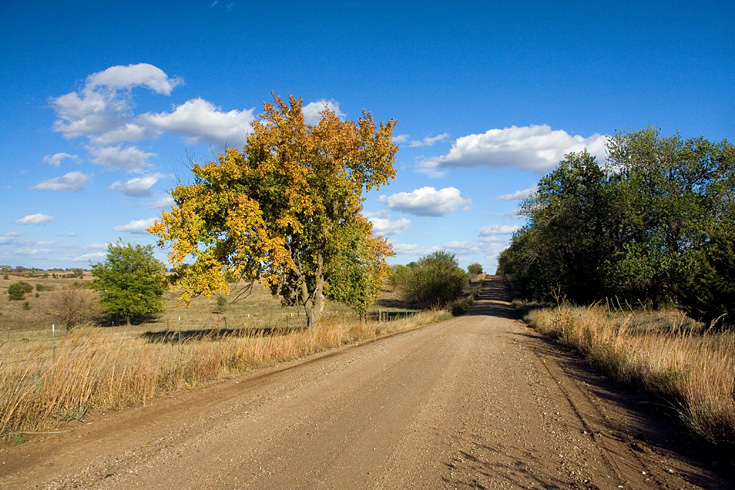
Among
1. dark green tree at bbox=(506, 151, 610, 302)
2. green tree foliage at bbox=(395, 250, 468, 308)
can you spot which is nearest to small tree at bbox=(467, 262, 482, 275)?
green tree foliage at bbox=(395, 250, 468, 308)

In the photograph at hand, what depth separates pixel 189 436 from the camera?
6.05m

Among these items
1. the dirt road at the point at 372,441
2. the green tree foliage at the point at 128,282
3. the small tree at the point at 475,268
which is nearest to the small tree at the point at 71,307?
the green tree foliage at the point at 128,282

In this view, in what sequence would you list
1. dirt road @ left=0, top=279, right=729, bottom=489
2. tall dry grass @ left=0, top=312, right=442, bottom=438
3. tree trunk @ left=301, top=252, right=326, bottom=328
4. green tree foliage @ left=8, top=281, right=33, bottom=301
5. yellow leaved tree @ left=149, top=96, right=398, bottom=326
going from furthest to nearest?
green tree foliage @ left=8, top=281, right=33, bottom=301 → tree trunk @ left=301, top=252, right=326, bottom=328 → yellow leaved tree @ left=149, top=96, right=398, bottom=326 → tall dry grass @ left=0, top=312, right=442, bottom=438 → dirt road @ left=0, top=279, right=729, bottom=489

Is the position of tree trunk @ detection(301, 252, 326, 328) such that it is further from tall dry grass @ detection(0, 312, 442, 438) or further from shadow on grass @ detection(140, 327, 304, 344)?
tall dry grass @ detection(0, 312, 442, 438)

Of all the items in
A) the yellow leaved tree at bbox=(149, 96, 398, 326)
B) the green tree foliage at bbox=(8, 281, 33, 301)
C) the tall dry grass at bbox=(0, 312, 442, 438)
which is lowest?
the tall dry grass at bbox=(0, 312, 442, 438)

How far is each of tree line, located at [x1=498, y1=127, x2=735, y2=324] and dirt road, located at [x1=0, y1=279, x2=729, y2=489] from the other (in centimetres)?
1604

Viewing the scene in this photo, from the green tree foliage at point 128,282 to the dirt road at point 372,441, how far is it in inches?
1235

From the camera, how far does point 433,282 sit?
5019 cm

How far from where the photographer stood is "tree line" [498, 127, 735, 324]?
76.6ft

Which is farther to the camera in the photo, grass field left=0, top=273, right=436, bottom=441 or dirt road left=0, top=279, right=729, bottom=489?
grass field left=0, top=273, right=436, bottom=441

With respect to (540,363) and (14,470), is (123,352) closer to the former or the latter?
(14,470)

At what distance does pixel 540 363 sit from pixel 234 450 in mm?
8593

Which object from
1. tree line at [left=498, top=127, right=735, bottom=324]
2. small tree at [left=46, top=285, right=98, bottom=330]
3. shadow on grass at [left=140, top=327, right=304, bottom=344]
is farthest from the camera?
small tree at [left=46, top=285, right=98, bottom=330]

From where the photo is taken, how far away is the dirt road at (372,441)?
4.64m
